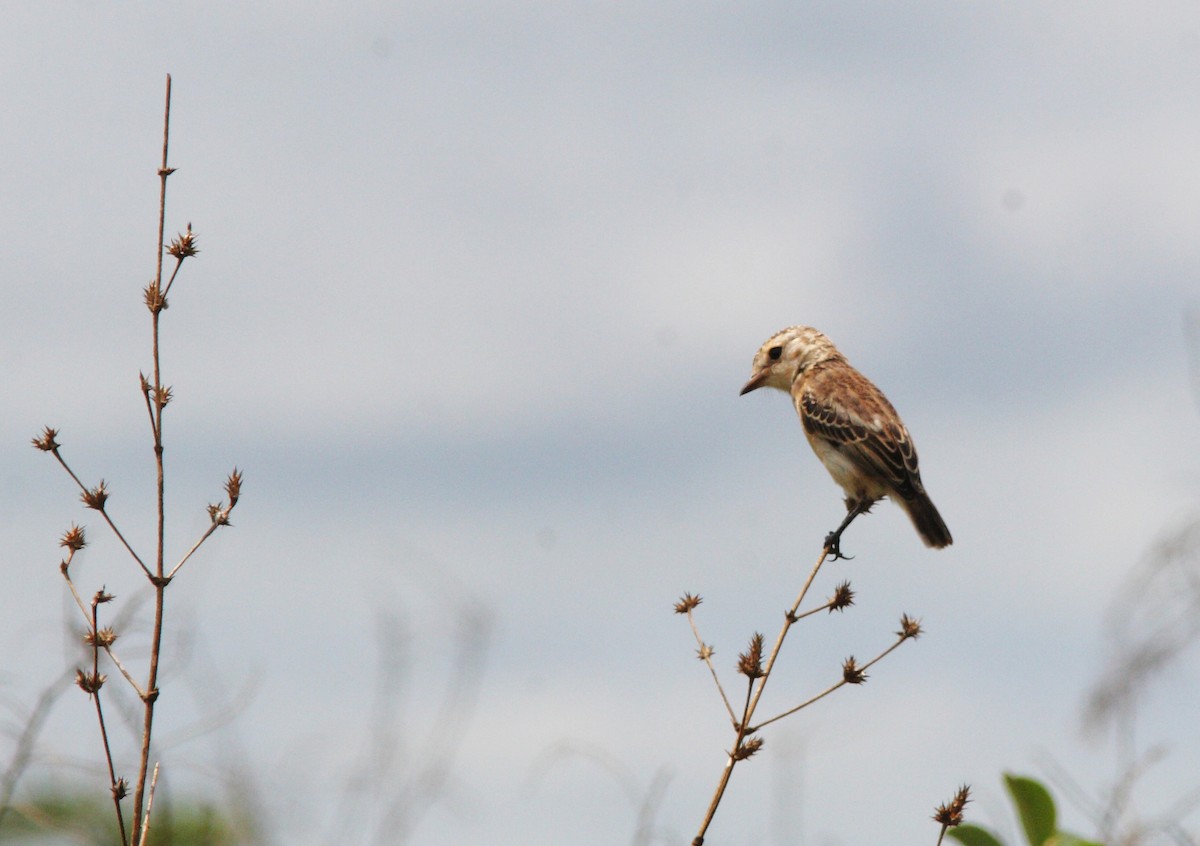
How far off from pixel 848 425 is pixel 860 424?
91 millimetres

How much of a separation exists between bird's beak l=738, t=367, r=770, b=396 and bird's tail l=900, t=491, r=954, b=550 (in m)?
1.65

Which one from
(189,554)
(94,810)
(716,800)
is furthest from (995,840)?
(94,810)

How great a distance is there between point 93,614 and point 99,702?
363 mm

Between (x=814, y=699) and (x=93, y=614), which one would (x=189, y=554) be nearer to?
(x=93, y=614)

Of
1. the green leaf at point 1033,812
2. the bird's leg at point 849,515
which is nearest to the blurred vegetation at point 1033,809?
the green leaf at point 1033,812

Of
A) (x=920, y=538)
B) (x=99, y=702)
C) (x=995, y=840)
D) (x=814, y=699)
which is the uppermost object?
(x=920, y=538)

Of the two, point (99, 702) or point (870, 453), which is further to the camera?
point (870, 453)

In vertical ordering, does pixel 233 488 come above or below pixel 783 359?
below

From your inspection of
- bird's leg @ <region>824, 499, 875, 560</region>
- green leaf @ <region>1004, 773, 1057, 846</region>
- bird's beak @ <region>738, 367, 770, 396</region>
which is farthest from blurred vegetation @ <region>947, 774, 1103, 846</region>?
bird's beak @ <region>738, 367, 770, 396</region>

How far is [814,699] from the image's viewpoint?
165 inches

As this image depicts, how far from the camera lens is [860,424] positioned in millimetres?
9258

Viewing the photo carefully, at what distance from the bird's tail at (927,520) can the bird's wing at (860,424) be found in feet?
0.23

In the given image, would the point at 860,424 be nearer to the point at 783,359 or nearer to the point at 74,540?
the point at 783,359

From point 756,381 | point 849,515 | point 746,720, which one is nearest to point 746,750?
point 746,720
